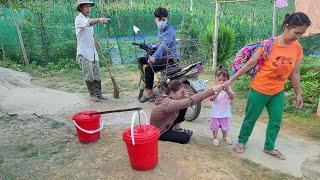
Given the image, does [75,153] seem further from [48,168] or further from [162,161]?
[162,161]

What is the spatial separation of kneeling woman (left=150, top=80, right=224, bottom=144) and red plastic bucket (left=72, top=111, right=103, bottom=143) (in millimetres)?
672

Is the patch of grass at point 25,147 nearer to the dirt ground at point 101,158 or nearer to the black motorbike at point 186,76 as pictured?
the dirt ground at point 101,158

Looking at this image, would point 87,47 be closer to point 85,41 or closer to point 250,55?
point 85,41

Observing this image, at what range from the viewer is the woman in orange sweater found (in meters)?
3.88

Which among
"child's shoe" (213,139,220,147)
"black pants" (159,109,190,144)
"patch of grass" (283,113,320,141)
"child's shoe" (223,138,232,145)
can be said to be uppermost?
"black pants" (159,109,190,144)

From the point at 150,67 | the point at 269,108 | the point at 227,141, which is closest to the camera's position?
the point at 269,108

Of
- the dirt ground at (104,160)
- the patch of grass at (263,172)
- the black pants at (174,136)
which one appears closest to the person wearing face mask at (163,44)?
the dirt ground at (104,160)

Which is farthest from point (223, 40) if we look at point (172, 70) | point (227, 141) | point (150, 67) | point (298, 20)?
point (298, 20)

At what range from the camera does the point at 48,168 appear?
4.01 meters

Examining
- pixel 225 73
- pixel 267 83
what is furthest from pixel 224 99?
pixel 267 83

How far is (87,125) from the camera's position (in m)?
4.45

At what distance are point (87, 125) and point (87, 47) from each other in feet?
7.61

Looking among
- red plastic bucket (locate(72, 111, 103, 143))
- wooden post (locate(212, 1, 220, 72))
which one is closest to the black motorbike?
red plastic bucket (locate(72, 111, 103, 143))

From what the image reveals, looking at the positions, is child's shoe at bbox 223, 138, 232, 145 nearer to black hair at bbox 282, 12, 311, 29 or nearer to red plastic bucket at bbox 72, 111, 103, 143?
red plastic bucket at bbox 72, 111, 103, 143
